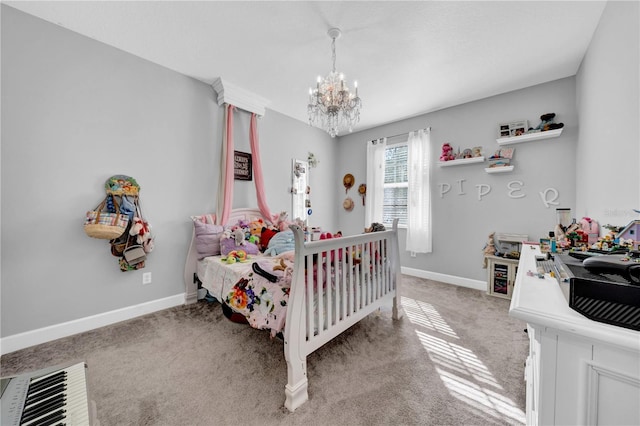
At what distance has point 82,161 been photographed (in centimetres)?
210

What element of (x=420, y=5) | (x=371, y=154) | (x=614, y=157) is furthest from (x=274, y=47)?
(x=614, y=157)

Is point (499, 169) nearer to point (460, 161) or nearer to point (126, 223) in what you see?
point (460, 161)

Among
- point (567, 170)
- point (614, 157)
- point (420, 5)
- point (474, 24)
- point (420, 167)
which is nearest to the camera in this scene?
point (614, 157)

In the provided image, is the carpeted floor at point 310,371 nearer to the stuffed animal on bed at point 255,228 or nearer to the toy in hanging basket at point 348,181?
the stuffed animal on bed at point 255,228

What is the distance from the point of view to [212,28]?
1.99 m

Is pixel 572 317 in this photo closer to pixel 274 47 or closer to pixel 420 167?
pixel 274 47

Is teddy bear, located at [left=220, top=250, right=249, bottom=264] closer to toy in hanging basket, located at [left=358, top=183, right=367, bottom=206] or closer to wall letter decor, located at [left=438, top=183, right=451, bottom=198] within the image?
toy in hanging basket, located at [left=358, top=183, right=367, bottom=206]

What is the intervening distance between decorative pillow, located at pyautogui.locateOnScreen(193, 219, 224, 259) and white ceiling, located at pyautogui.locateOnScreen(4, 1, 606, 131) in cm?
178

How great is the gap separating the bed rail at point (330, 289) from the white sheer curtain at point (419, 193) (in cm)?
153

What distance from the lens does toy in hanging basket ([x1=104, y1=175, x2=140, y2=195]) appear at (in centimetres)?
219

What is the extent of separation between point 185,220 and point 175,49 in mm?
1768

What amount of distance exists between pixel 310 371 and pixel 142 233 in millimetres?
2026

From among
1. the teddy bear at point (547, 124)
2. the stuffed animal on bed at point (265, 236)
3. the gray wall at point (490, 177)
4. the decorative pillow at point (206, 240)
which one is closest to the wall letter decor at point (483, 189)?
the gray wall at point (490, 177)

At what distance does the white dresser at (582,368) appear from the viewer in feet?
1.49
